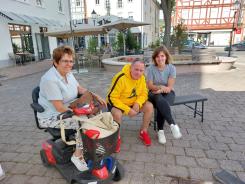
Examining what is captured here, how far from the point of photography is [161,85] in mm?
3406

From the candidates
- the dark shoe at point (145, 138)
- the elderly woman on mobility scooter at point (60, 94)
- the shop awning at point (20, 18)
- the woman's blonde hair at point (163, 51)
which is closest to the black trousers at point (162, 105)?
the dark shoe at point (145, 138)

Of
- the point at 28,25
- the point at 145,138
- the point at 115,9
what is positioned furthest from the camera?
the point at 115,9

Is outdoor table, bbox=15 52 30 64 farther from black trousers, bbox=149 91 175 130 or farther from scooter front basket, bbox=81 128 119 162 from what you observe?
scooter front basket, bbox=81 128 119 162

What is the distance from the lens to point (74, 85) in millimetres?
2574

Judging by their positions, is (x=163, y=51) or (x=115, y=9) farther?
(x=115, y=9)

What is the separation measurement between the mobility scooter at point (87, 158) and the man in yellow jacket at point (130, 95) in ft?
2.44

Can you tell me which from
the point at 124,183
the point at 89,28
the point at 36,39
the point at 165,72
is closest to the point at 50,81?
the point at 124,183

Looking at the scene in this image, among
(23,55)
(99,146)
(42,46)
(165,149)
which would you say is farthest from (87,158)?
(42,46)

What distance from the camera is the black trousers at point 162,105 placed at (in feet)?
9.95

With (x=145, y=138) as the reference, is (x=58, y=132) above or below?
above

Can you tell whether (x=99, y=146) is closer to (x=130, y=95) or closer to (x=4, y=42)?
(x=130, y=95)

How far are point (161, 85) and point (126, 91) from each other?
2.44ft

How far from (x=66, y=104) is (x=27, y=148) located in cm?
122

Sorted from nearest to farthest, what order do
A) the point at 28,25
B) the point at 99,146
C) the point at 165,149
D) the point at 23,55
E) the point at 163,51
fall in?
the point at 99,146 → the point at 165,149 → the point at 163,51 → the point at 23,55 → the point at 28,25
